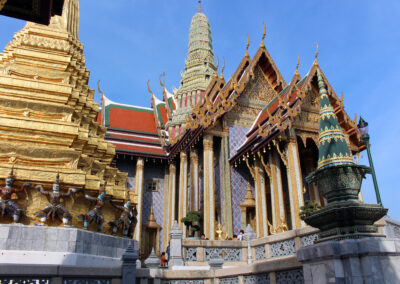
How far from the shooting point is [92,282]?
485cm

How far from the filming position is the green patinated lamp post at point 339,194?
3191mm

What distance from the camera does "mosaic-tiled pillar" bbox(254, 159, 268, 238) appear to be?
12274 millimetres

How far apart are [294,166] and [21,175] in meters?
7.98

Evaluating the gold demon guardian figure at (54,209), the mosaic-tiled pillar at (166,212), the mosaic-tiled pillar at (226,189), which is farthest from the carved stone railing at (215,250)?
the mosaic-tiled pillar at (166,212)

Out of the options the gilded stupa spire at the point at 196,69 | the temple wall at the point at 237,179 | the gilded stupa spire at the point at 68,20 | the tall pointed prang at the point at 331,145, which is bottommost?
the tall pointed prang at the point at 331,145

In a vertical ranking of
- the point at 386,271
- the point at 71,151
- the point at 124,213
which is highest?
the point at 71,151

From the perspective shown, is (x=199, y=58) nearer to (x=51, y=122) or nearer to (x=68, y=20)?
(x=68, y=20)

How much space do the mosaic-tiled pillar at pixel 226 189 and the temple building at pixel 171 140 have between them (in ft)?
0.12

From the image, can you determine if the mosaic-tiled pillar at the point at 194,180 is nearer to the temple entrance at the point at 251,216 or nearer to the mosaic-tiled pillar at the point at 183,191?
the mosaic-tiled pillar at the point at 183,191

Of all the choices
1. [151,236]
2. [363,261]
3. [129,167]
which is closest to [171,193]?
[151,236]

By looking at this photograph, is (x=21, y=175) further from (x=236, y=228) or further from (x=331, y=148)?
(x=236, y=228)

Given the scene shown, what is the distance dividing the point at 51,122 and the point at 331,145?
280 inches

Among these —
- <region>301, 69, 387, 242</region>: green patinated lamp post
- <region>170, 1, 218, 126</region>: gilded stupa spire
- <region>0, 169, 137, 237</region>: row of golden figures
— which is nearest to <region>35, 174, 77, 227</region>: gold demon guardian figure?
<region>0, 169, 137, 237</region>: row of golden figures

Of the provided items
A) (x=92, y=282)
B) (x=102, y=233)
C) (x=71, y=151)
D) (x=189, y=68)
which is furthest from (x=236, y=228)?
(x=189, y=68)
